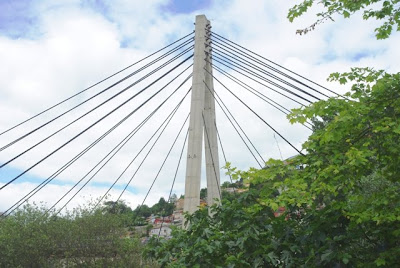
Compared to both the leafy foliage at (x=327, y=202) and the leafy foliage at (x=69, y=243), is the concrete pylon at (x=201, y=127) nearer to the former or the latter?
the leafy foliage at (x=327, y=202)

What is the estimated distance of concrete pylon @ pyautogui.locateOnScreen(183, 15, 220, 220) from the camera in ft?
42.2

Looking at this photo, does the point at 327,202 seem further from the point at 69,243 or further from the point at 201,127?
the point at 69,243

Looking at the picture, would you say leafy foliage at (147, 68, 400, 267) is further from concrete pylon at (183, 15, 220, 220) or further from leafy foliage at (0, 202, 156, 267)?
leafy foliage at (0, 202, 156, 267)

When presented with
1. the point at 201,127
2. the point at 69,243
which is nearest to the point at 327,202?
the point at 201,127

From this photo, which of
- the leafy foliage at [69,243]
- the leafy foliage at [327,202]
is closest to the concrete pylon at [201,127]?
the leafy foliage at [327,202]

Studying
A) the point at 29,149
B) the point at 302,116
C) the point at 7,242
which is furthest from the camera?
the point at 7,242

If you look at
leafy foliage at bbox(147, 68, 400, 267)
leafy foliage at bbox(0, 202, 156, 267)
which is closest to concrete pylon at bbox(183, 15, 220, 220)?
leafy foliage at bbox(147, 68, 400, 267)

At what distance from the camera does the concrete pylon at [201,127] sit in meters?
12.9

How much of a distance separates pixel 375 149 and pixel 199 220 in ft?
11.7

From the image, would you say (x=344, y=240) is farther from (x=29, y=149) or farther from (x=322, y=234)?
(x=29, y=149)

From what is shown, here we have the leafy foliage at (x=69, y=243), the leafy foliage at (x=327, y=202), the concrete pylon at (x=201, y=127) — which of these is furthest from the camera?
the leafy foliage at (x=69, y=243)

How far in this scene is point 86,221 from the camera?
20062mm

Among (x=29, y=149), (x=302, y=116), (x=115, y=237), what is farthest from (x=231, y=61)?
(x=302, y=116)

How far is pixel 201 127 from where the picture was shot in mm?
13438
